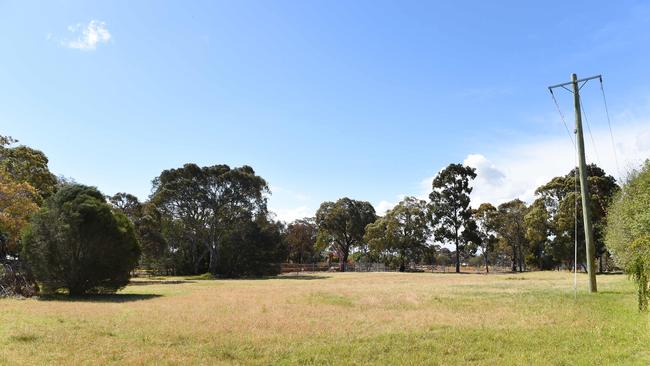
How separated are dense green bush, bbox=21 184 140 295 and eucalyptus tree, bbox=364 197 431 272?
5575 centimetres

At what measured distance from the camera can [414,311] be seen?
17062 mm

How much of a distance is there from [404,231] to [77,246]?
60543 mm

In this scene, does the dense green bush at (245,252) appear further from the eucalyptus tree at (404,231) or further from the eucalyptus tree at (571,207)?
the eucalyptus tree at (571,207)

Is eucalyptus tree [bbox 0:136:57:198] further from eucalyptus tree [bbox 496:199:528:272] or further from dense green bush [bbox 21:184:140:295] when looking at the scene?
eucalyptus tree [bbox 496:199:528:272]

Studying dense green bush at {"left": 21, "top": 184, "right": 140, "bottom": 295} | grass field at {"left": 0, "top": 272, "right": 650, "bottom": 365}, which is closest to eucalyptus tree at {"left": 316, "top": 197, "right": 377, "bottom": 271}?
dense green bush at {"left": 21, "top": 184, "right": 140, "bottom": 295}

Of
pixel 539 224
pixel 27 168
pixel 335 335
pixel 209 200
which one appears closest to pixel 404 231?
pixel 539 224

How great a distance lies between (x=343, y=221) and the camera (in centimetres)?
9588

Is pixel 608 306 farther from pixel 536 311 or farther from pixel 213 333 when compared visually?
pixel 213 333

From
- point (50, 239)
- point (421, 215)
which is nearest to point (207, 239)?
point (421, 215)

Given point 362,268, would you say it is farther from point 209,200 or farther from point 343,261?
point 209,200

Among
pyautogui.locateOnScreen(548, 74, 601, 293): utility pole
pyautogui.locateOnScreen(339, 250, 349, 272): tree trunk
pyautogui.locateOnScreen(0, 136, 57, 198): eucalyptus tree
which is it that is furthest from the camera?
pyautogui.locateOnScreen(339, 250, 349, 272): tree trunk

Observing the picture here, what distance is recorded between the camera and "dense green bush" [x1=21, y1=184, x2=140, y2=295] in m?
26.0

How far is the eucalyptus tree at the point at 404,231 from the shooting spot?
79.0 meters

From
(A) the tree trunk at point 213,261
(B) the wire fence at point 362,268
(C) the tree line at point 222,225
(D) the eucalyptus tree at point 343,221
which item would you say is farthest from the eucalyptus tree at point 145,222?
(D) the eucalyptus tree at point 343,221
